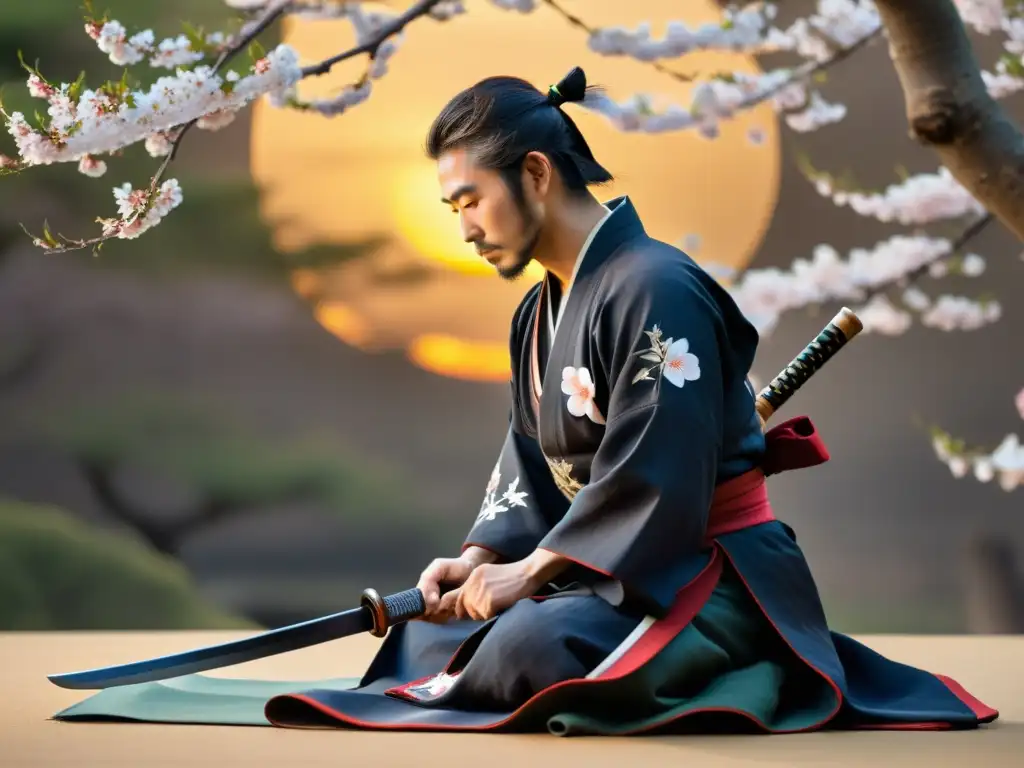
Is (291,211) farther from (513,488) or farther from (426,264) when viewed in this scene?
(513,488)

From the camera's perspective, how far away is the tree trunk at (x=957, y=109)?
2381 mm

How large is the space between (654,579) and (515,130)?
2.56 feet

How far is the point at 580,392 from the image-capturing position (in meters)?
2.19

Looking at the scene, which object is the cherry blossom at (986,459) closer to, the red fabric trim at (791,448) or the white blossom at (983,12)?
the white blossom at (983,12)

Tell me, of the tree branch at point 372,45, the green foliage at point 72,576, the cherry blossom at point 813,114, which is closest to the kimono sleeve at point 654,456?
the tree branch at point 372,45

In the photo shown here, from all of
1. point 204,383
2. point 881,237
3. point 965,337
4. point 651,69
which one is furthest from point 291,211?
point 965,337

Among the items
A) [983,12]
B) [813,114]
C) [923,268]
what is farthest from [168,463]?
[983,12]

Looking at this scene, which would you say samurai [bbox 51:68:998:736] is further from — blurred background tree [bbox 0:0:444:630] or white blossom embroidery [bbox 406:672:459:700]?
blurred background tree [bbox 0:0:444:630]

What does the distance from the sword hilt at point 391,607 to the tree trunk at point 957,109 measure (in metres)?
1.22

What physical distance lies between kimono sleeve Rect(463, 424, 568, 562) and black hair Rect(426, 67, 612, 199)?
0.51 m

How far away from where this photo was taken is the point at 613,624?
2062mm

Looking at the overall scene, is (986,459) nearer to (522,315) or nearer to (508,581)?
(522,315)

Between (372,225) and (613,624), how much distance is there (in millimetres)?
3381

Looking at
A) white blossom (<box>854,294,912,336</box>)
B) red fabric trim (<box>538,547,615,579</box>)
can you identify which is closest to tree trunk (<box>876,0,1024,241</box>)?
red fabric trim (<box>538,547,615,579</box>)
